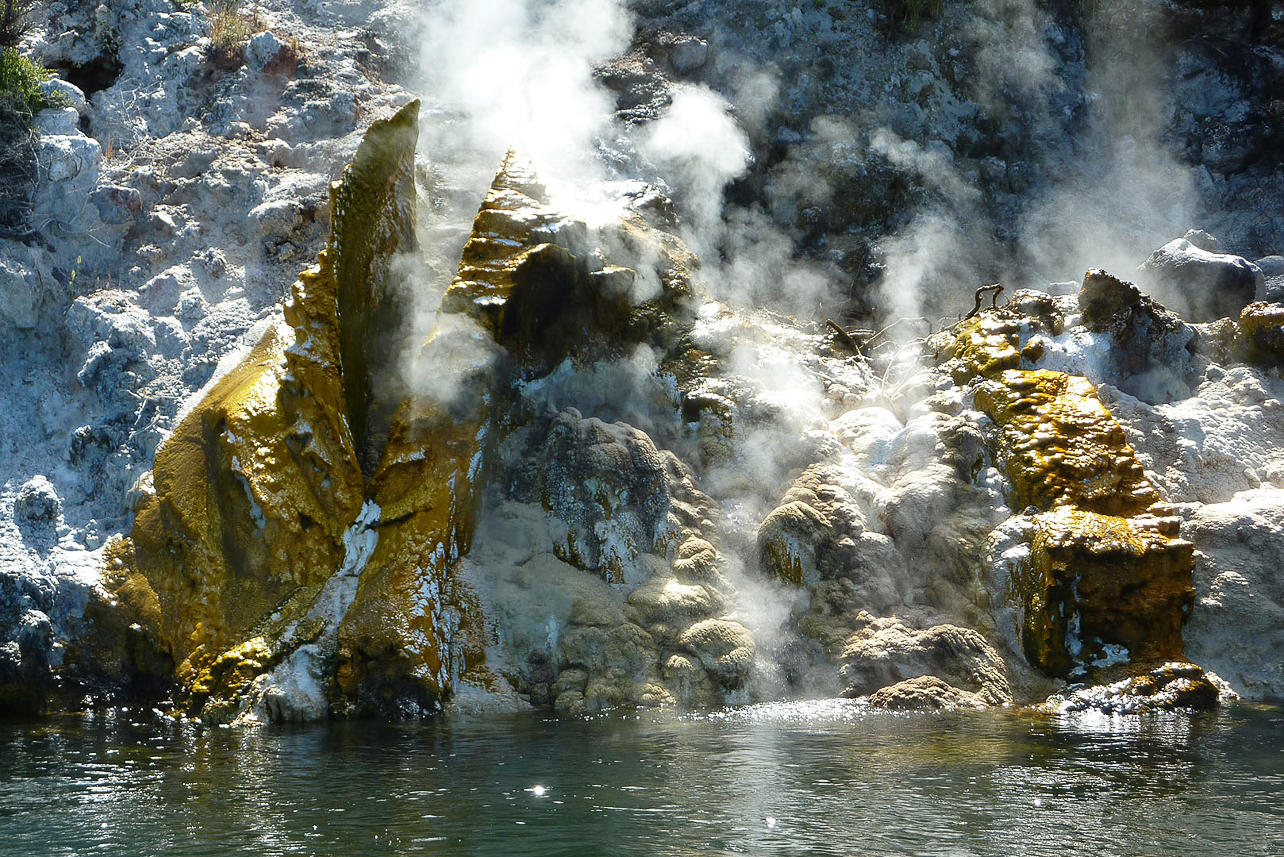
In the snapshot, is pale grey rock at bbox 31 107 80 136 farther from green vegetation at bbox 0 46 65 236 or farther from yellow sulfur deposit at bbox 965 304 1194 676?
yellow sulfur deposit at bbox 965 304 1194 676

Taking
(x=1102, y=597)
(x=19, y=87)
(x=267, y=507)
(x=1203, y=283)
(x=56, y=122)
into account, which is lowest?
(x=1102, y=597)

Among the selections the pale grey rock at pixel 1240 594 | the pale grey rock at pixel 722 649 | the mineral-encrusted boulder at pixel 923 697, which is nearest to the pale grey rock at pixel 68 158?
the pale grey rock at pixel 722 649

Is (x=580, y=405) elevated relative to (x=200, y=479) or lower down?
elevated

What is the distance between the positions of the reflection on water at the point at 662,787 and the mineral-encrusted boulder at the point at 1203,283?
18.9 ft

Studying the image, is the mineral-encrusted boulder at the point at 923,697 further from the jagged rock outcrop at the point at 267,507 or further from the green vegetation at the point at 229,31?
the green vegetation at the point at 229,31

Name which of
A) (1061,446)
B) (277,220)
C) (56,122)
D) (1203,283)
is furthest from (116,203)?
(1203,283)

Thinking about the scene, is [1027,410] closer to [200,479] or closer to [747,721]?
[747,721]

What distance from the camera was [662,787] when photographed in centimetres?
494

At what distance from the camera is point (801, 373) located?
35.2ft

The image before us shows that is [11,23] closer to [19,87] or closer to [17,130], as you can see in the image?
[19,87]

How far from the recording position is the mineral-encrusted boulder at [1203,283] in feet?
37.0

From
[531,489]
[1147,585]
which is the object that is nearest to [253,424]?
[531,489]

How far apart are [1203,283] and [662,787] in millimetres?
9361

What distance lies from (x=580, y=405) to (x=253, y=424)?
114 inches
